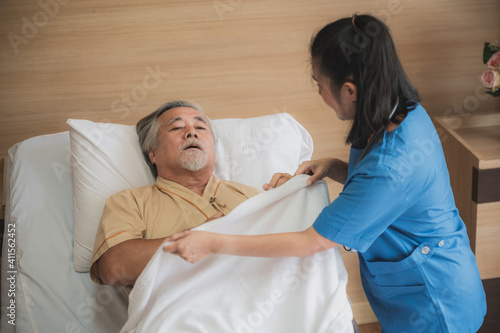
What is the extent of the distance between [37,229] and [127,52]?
775mm

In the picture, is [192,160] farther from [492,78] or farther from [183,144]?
[492,78]

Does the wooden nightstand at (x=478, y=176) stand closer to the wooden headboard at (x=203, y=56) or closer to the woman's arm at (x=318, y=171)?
the wooden headboard at (x=203, y=56)

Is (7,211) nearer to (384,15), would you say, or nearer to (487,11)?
(384,15)

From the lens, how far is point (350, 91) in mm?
1224

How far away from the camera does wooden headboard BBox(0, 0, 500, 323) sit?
208cm

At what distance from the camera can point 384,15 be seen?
227 cm

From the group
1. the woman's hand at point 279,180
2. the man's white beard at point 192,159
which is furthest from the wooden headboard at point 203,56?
the woman's hand at point 279,180

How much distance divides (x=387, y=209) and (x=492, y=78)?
1.21m

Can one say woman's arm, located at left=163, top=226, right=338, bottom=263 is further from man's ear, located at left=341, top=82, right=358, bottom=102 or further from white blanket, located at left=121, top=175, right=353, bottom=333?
man's ear, located at left=341, top=82, right=358, bottom=102

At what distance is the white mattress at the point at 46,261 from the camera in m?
1.76

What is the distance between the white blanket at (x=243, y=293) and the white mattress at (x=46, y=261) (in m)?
0.43

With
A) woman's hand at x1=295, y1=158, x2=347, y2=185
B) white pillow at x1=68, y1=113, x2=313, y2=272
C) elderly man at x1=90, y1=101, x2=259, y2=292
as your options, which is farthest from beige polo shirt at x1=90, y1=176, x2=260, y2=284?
woman's hand at x1=295, y1=158, x2=347, y2=185

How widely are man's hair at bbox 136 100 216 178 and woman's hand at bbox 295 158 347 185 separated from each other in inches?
23.3

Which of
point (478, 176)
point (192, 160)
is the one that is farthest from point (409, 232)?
point (478, 176)
